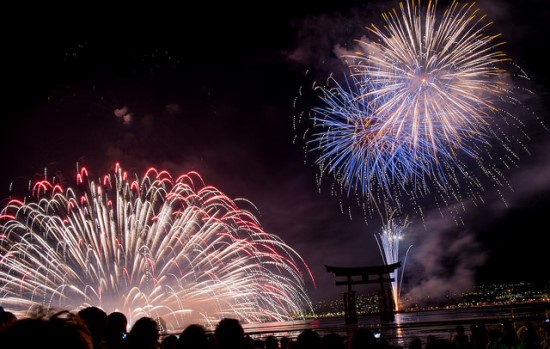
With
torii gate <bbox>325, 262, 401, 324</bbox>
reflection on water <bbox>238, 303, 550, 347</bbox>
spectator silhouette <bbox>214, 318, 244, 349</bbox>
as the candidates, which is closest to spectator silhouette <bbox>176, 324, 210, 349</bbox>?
spectator silhouette <bbox>214, 318, 244, 349</bbox>

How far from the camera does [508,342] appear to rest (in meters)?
6.71

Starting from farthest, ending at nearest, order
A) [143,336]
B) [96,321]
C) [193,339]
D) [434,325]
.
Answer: [434,325], [96,321], [143,336], [193,339]

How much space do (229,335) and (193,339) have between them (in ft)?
1.88

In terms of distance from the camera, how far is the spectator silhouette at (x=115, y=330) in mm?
4016

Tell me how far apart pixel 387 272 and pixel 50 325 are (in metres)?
34.4

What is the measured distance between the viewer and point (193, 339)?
3.05 meters

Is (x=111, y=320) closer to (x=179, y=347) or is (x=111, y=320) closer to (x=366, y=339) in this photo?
(x=179, y=347)

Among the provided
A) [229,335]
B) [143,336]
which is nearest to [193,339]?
[229,335]

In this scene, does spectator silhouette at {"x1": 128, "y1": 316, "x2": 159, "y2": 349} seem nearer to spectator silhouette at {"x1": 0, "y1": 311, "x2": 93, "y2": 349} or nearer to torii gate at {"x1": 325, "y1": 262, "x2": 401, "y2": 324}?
spectator silhouette at {"x1": 0, "y1": 311, "x2": 93, "y2": 349}

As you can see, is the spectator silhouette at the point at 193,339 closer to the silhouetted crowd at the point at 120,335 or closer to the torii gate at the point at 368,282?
the silhouetted crowd at the point at 120,335

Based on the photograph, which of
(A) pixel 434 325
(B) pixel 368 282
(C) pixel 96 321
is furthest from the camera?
(B) pixel 368 282

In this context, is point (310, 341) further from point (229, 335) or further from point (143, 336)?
point (143, 336)

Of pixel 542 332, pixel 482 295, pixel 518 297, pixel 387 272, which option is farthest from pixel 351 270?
pixel 482 295

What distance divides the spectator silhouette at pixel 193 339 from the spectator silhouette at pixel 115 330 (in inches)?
49.4
